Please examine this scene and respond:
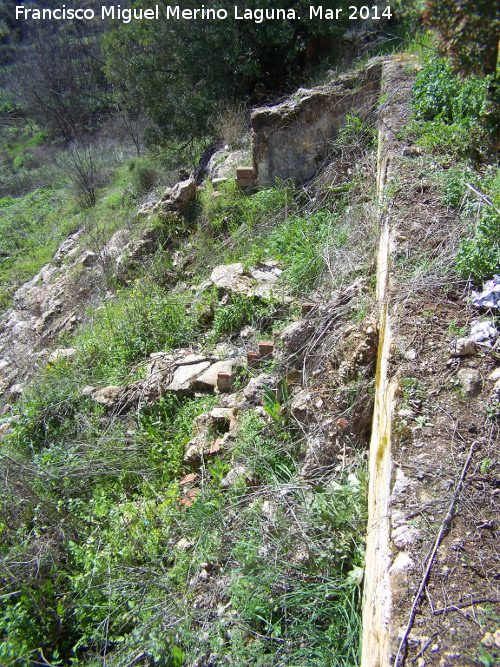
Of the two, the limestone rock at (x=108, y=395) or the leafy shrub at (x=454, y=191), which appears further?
the limestone rock at (x=108, y=395)

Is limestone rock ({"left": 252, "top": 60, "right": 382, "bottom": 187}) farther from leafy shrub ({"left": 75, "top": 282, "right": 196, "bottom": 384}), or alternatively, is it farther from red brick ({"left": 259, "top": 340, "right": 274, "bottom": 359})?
red brick ({"left": 259, "top": 340, "right": 274, "bottom": 359})

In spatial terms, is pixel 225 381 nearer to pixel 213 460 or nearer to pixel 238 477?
pixel 213 460

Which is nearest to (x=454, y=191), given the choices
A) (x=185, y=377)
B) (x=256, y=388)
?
(x=256, y=388)

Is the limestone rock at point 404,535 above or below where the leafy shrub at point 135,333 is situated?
above

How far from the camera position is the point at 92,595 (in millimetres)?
2820

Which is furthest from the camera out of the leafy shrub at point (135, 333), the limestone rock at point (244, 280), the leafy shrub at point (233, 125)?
the leafy shrub at point (233, 125)

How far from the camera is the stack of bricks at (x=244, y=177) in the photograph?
644 centimetres

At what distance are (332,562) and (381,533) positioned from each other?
0.49 m

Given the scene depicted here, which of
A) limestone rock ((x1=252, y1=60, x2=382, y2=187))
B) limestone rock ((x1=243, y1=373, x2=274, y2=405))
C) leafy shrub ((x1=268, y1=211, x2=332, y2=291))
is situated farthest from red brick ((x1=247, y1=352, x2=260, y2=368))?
limestone rock ((x1=252, y1=60, x2=382, y2=187))

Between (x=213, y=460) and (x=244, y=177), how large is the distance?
14.2 ft

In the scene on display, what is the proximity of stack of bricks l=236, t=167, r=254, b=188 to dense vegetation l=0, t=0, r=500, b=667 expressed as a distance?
148mm

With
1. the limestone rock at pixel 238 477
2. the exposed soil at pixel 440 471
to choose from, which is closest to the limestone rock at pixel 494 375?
the exposed soil at pixel 440 471

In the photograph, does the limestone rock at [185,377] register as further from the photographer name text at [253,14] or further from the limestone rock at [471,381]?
the photographer name text at [253,14]

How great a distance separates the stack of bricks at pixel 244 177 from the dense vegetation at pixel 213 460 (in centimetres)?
15
